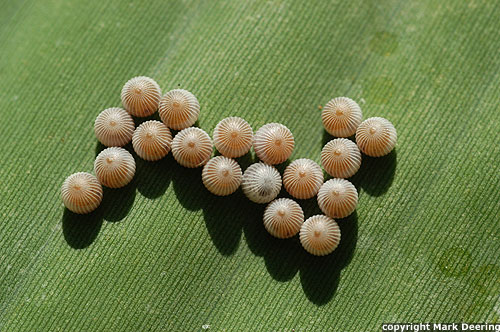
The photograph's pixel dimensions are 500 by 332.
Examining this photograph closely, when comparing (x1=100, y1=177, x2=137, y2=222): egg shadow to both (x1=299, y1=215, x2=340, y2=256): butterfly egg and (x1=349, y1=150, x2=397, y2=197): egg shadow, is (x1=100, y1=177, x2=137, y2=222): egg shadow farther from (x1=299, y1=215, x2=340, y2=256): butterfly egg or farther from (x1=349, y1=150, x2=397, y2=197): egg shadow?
(x1=349, y1=150, x2=397, y2=197): egg shadow

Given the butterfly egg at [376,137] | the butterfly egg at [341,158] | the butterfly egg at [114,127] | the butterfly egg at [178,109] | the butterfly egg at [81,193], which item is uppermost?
the butterfly egg at [376,137]

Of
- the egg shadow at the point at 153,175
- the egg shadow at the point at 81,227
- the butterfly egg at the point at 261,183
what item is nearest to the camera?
the butterfly egg at the point at 261,183

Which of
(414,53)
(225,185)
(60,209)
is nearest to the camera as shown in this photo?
(225,185)

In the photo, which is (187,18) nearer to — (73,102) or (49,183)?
(73,102)

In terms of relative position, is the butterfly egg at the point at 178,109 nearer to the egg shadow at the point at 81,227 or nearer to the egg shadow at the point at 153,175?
the egg shadow at the point at 153,175

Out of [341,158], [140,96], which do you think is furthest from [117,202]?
[341,158]

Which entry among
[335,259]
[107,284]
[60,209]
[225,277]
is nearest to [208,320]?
[225,277]

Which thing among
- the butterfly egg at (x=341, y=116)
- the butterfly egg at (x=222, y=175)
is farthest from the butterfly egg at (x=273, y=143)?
the butterfly egg at (x=341, y=116)
